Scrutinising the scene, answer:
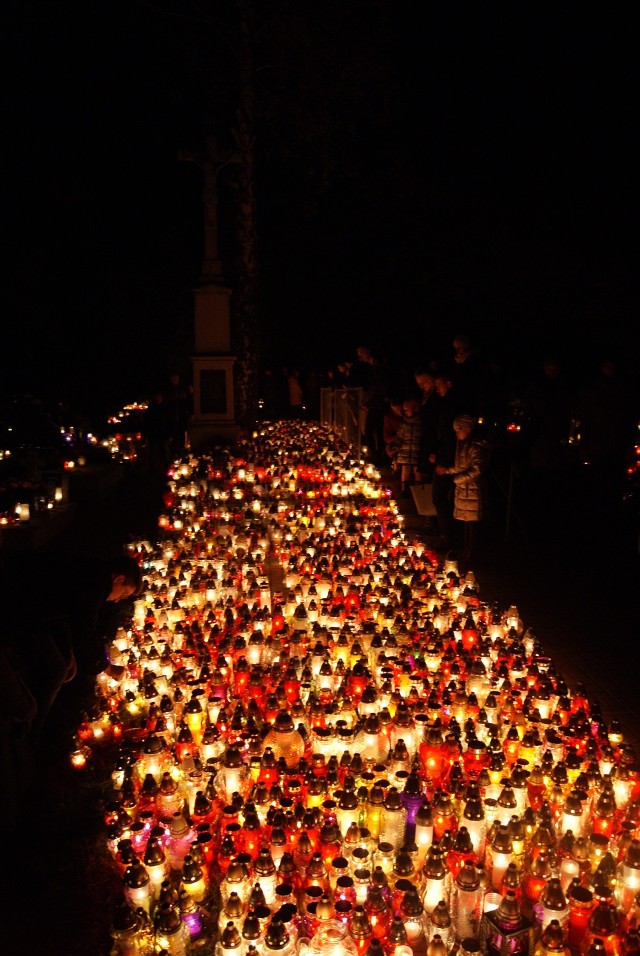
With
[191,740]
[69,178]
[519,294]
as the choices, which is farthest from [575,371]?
[191,740]

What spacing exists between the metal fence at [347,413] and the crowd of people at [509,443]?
189mm

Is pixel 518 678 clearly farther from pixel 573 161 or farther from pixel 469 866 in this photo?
pixel 573 161

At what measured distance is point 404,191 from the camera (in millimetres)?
19141

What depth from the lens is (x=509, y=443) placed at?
1020 cm

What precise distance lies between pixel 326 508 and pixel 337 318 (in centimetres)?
1977

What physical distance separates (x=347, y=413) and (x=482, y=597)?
724cm

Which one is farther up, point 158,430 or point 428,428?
point 428,428

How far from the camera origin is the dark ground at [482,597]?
3.23m

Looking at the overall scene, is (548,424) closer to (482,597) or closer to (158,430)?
(482,597)

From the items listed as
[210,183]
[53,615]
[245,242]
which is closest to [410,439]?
[53,615]

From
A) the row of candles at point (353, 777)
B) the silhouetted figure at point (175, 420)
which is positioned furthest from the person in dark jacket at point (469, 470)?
the silhouetted figure at point (175, 420)

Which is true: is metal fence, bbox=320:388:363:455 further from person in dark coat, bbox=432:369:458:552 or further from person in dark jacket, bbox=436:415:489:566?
person in dark jacket, bbox=436:415:489:566

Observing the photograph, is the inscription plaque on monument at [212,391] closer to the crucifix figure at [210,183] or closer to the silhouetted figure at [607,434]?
the crucifix figure at [210,183]

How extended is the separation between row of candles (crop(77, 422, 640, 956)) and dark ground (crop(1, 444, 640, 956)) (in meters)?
0.19
